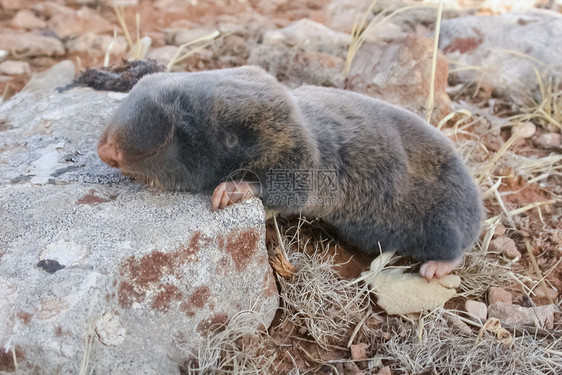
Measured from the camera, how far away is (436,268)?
2.42m

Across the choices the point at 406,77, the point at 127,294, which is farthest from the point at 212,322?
the point at 406,77

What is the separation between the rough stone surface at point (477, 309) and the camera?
238 centimetres

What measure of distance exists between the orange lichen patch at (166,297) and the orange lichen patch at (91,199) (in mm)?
495

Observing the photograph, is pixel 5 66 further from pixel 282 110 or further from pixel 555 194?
pixel 555 194

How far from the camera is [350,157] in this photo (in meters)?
2.35

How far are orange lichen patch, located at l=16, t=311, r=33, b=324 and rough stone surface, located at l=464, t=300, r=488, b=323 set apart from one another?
1.81 meters

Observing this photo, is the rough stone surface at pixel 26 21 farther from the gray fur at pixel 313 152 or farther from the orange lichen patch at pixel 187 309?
the orange lichen patch at pixel 187 309

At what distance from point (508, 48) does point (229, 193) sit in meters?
3.22

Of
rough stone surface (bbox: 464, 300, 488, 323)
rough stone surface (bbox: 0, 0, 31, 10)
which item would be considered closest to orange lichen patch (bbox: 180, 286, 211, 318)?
rough stone surface (bbox: 464, 300, 488, 323)

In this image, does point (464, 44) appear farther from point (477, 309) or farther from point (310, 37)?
point (477, 309)

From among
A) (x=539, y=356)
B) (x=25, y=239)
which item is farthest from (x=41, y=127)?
(x=539, y=356)

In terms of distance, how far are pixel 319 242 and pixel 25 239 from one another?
1308mm

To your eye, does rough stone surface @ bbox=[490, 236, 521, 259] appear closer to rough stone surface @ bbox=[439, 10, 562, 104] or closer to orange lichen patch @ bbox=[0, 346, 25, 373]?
rough stone surface @ bbox=[439, 10, 562, 104]

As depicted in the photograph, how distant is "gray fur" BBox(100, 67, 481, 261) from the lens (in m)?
2.05
